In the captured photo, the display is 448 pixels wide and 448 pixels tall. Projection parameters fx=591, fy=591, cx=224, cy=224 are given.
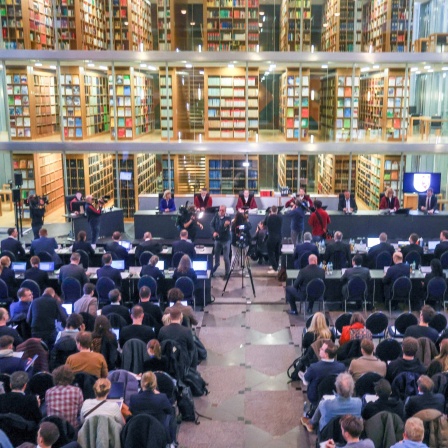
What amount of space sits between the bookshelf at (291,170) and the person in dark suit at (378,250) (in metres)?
6.55

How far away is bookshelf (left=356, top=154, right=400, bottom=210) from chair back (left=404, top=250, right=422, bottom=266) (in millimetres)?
6893

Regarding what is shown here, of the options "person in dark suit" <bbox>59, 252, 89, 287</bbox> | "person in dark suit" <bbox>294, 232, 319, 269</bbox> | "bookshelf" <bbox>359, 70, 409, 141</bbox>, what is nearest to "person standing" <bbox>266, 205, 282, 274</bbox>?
"person in dark suit" <bbox>294, 232, 319, 269</bbox>

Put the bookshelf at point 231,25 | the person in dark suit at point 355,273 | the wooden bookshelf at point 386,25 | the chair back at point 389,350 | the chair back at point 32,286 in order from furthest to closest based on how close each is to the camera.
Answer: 1. the bookshelf at point 231,25
2. the wooden bookshelf at point 386,25
3. the person in dark suit at point 355,273
4. the chair back at point 32,286
5. the chair back at point 389,350

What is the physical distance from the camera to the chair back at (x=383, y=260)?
1110 cm

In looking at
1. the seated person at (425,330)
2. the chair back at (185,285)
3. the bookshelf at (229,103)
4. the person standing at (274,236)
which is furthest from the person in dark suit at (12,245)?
the bookshelf at (229,103)

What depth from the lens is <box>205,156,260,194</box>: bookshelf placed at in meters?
17.9

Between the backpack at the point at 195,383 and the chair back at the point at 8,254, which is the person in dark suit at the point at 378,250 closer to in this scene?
the backpack at the point at 195,383

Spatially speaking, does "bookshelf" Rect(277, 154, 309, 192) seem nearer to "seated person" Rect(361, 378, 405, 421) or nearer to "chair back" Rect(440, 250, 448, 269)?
"chair back" Rect(440, 250, 448, 269)

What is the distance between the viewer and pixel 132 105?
17.7m

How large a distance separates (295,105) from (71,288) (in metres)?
10.6

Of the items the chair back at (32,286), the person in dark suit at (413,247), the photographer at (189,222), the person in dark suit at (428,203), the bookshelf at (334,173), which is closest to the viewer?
the chair back at (32,286)

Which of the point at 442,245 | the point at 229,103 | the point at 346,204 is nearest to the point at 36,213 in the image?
the point at 229,103

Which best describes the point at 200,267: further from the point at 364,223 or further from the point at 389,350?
the point at 364,223

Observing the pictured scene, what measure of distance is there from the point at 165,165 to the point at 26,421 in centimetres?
1315
